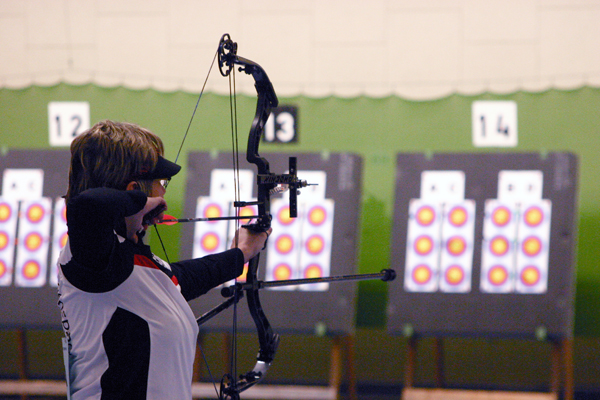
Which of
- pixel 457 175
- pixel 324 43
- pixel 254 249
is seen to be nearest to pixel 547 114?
pixel 457 175

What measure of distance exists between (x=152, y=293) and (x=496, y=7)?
107 inches

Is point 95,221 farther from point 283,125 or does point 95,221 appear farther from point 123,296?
point 283,125

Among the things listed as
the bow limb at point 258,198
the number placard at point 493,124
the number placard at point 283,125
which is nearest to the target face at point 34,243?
the number placard at point 283,125

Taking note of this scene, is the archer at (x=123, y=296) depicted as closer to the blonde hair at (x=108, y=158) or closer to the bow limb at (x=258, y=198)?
the blonde hair at (x=108, y=158)

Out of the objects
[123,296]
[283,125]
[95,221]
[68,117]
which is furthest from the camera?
[68,117]

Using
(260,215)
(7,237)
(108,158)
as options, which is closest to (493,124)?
(260,215)

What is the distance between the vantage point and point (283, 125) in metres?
3.05

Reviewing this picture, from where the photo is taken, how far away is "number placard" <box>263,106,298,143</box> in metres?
3.04

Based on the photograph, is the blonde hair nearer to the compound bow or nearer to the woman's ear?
the woman's ear

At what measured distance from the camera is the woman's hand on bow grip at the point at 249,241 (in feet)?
4.33

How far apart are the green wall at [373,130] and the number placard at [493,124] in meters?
0.03

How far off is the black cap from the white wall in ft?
7.31

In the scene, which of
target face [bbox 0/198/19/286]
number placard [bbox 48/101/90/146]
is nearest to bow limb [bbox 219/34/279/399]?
target face [bbox 0/198/19/286]

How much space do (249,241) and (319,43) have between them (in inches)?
85.7
